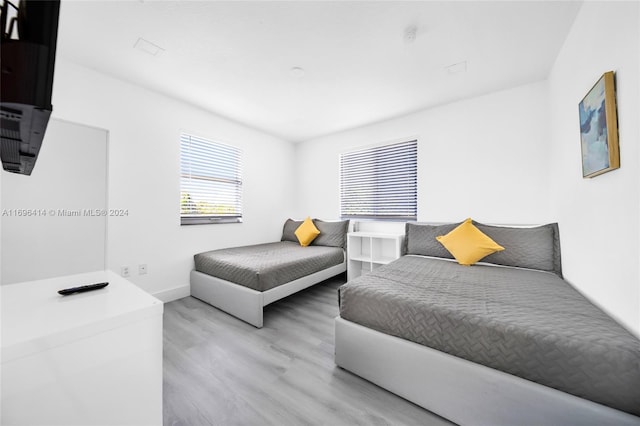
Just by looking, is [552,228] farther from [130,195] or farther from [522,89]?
[130,195]

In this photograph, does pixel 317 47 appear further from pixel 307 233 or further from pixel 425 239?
pixel 307 233

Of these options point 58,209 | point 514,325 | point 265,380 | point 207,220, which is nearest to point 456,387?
point 514,325

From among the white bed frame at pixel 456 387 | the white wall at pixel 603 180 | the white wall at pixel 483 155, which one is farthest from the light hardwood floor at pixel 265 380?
the white wall at pixel 483 155

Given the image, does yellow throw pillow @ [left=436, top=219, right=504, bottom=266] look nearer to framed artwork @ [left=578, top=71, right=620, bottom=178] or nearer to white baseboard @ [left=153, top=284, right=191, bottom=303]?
framed artwork @ [left=578, top=71, right=620, bottom=178]

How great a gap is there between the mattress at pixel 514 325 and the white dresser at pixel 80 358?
1.21 meters

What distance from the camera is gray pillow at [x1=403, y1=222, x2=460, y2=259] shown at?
9.27 feet

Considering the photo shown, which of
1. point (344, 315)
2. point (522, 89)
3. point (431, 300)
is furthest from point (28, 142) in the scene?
point (522, 89)

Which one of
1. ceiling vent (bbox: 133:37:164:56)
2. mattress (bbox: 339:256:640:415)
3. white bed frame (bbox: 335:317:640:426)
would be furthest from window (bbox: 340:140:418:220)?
ceiling vent (bbox: 133:37:164:56)

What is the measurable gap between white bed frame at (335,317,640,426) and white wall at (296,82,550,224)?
2.22m

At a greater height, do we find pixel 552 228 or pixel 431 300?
pixel 552 228

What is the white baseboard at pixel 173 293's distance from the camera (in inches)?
112

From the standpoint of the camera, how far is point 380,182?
382 centimetres

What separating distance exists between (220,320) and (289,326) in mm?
721

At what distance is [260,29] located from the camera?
6.17ft
